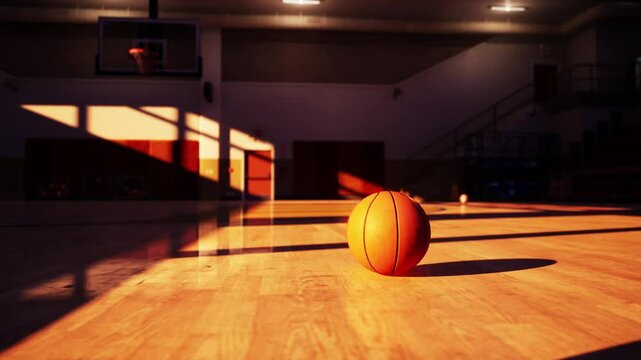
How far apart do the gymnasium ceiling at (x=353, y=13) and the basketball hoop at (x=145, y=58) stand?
3621 mm

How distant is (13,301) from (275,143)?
53.1 feet

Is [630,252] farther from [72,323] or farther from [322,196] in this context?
[322,196]

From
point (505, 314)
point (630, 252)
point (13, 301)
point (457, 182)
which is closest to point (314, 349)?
point (505, 314)

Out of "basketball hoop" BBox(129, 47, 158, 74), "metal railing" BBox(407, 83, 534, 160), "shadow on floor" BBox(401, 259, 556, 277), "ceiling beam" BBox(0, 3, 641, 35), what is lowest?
"shadow on floor" BBox(401, 259, 556, 277)

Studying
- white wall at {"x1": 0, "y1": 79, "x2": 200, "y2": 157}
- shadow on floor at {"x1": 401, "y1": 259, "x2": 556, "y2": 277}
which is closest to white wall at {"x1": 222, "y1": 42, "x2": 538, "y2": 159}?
white wall at {"x1": 0, "y1": 79, "x2": 200, "y2": 157}

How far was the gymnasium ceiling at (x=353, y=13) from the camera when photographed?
54.2 ft

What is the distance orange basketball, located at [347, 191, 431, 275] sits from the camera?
3244mm

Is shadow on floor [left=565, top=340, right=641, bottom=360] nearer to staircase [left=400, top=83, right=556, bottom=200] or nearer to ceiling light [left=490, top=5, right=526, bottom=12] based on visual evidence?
staircase [left=400, top=83, right=556, bottom=200]

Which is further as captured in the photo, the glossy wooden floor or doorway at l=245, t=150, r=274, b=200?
doorway at l=245, t=150, r=274, b=200

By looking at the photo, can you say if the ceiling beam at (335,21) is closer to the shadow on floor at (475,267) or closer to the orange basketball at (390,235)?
the shadow on floor at (475,267)

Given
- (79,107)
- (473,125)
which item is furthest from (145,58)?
(473,125)

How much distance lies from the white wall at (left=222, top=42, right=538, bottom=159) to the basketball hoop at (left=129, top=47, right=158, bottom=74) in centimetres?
494

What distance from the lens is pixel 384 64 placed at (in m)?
18.8

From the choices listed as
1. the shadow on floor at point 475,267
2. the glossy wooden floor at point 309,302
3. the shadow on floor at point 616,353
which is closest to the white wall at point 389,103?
the glossy wooden floor at point 309,302
